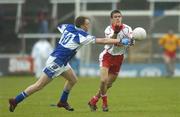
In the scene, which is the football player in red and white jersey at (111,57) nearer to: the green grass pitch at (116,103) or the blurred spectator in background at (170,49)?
the green grass pitch at (116,103)

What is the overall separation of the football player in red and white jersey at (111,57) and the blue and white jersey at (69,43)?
1.16 meters

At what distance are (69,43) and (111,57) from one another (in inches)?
63.6

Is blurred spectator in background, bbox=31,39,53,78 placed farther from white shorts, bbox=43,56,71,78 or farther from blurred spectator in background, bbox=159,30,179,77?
white shorts, bbox=43,56,71,78

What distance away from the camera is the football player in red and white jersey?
695 inches

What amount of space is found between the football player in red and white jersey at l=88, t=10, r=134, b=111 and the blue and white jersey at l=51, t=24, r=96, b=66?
1161mm

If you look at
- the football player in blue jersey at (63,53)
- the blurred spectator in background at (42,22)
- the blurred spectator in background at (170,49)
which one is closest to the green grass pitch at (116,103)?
the football player in blue jersey at (63,53)

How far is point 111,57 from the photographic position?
18.1 m

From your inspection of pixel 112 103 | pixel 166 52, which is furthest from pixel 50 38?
pixel 112 103

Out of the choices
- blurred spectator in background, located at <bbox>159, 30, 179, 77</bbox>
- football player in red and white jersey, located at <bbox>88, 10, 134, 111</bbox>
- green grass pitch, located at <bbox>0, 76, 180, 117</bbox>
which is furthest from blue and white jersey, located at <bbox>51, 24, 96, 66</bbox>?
blurred spectator in background, located at <bbox>159, 30, 179, 77</bbox>

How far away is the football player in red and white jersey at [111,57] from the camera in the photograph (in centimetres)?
1764

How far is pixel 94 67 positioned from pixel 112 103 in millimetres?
19986

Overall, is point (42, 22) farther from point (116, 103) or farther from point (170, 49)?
point (116, 103)

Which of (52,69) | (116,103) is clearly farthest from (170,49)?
(52,69)

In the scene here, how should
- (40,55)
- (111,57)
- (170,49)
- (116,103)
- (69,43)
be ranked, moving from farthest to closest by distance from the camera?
(170,49) → (40,55) → (116,103) → (111,57) → (69,43)
